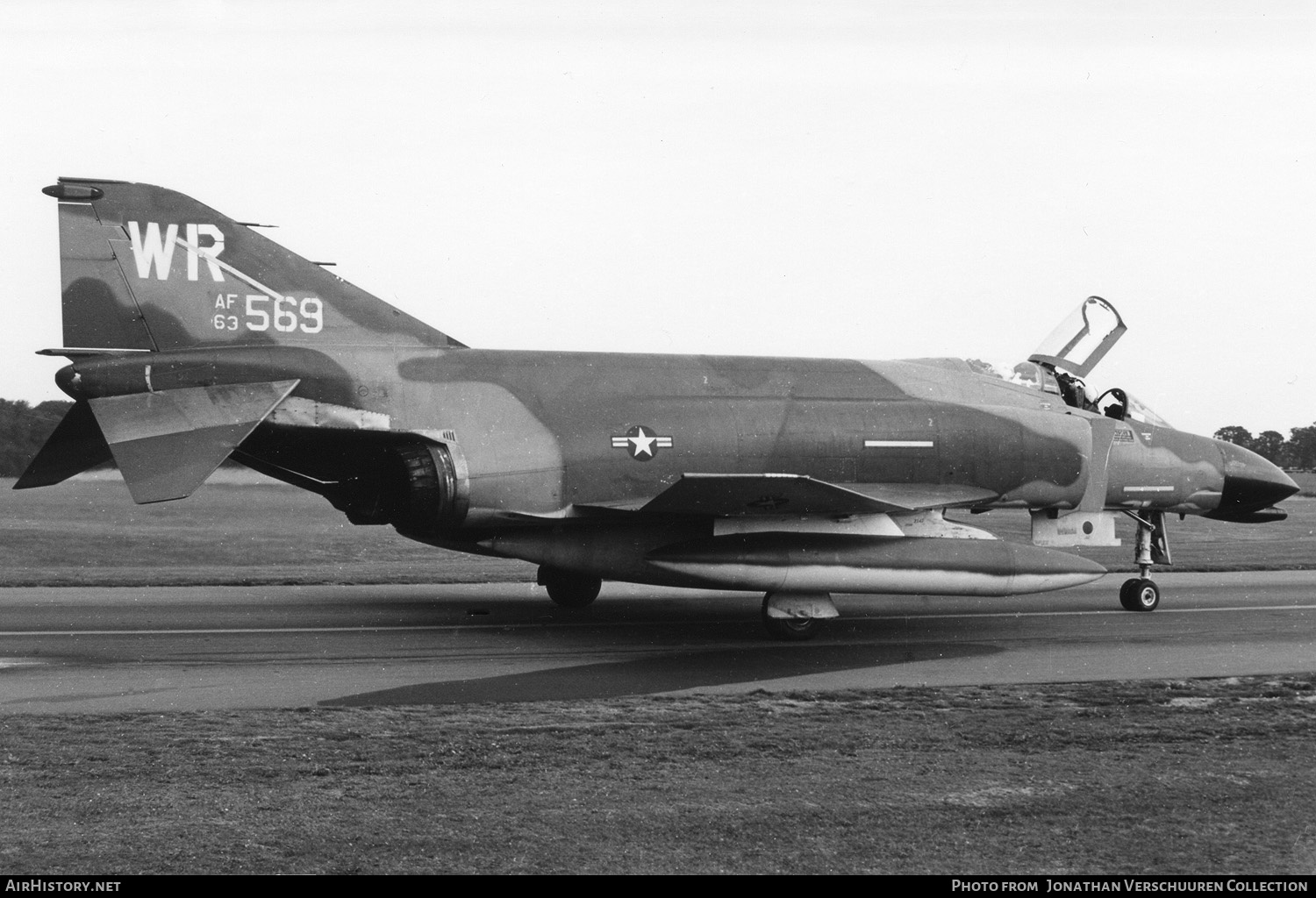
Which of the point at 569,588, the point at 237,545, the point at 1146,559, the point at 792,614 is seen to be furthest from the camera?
the point at 237,545

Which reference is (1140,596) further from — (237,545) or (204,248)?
(237,545)

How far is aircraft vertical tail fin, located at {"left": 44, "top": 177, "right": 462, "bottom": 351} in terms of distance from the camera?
1245 cm

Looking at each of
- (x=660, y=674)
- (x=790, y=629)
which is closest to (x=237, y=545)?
(x=790, y=629)

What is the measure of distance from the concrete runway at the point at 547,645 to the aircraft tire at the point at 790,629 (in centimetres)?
16

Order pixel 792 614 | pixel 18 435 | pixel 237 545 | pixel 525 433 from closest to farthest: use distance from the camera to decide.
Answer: pixel 792 614, pixel 525 433, pixel 237 545, pixel 18 435

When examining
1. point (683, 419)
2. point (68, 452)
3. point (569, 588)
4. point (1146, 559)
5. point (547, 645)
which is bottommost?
point (547, 645)

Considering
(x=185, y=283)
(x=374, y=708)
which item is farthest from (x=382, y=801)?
(x=185, y=283)

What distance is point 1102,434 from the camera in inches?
613

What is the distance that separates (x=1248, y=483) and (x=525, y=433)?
957cm

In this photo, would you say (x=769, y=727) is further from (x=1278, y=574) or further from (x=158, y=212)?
(x=1278, y=574)

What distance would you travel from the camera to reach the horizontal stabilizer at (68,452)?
13.2 m

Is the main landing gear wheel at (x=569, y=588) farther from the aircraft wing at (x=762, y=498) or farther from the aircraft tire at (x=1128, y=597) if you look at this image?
the aircraft tire at (x=1128, y=597)

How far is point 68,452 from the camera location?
13.3m
